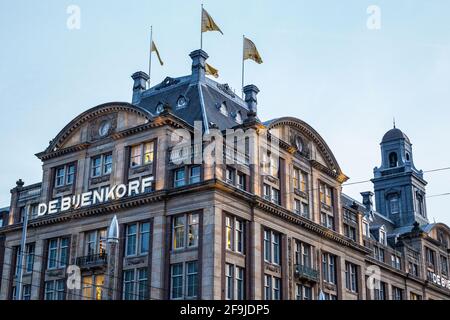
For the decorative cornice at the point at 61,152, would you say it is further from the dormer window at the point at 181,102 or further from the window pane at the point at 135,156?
the dormer window at the point at 181,102

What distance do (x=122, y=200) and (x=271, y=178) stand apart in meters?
12.9

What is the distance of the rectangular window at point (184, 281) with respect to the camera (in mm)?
49281

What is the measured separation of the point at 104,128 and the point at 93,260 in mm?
11792

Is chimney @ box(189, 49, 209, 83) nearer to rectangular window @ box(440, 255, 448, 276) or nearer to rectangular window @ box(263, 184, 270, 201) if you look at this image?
rectangular window @ box(263, 184, 270, 201)

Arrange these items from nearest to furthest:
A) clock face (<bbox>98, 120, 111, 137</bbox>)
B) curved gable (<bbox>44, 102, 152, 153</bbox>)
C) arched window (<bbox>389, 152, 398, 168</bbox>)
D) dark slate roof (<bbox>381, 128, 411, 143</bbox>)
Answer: curved gable (<bbox>44, 102, 152, 153</bbox>), clock face (<bbox>98, 120, 111, 137</bbox>), dark slate roof (<bbox>381, 128, 411, 143</bbox>), arched window (<bbox>389, 152, 398, 168</bbox>)

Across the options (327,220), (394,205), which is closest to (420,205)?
(394,205)

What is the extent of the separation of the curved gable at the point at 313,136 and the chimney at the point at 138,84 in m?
14.6

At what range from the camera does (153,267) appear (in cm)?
5128

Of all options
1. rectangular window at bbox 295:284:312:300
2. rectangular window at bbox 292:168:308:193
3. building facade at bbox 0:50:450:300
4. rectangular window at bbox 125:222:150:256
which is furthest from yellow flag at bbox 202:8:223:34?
rectangular window at bbox 295:284:312:300

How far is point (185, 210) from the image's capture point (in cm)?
5159

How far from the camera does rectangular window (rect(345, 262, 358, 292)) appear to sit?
6575 centimetres

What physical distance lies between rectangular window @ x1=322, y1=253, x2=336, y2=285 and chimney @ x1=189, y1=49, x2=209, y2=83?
19.9m

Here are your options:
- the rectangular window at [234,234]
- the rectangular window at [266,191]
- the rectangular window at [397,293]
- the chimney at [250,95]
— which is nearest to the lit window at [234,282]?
the rectangular window at [234,234]

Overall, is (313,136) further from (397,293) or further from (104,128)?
(397,293)
